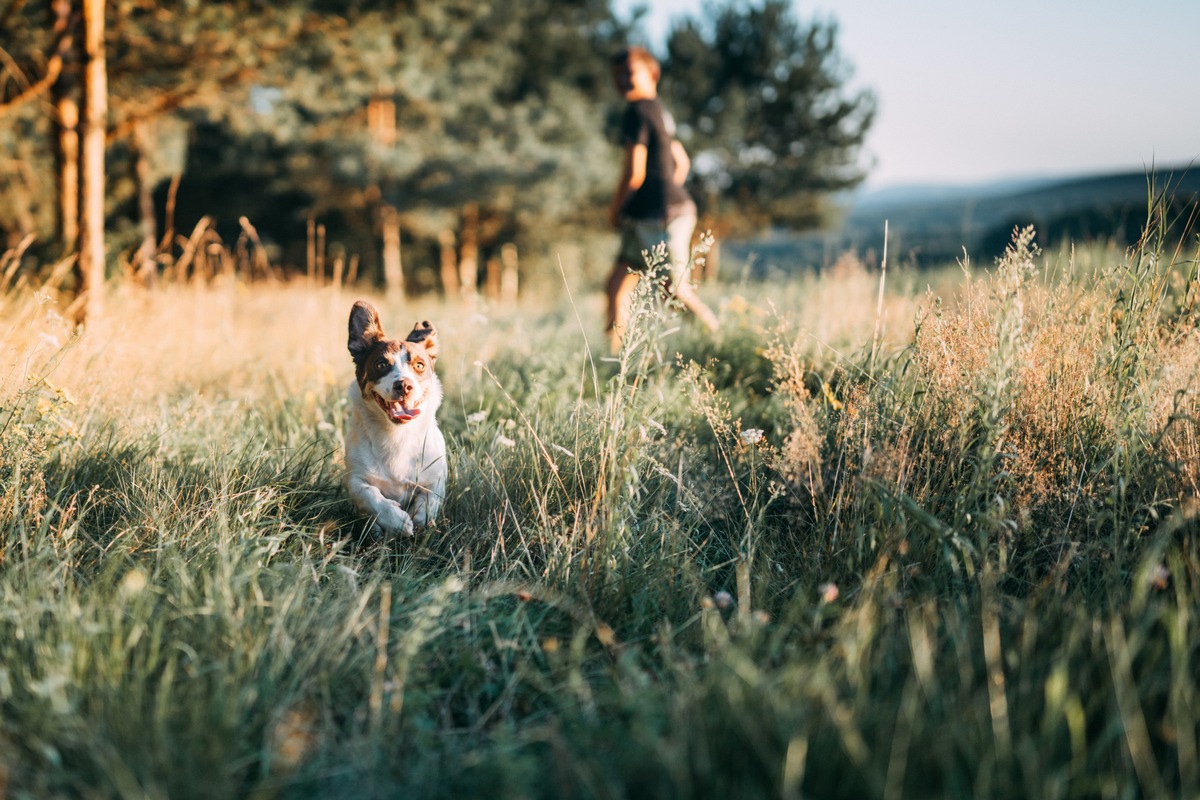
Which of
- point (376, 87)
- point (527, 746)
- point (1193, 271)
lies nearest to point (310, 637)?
point (527, 746)

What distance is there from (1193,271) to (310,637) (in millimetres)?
3466

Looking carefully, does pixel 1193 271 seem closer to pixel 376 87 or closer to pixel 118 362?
pixel 118 362

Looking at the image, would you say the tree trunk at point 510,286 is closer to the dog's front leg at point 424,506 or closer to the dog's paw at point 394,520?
the dog's front leg at point 424,506

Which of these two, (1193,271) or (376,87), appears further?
(376,87)

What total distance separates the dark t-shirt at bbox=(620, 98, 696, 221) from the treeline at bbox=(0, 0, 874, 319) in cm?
216

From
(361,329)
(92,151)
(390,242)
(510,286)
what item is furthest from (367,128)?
(361,329)

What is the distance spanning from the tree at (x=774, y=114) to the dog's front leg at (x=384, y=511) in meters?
25.8

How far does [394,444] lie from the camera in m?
3.03

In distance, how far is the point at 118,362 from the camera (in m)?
3.97

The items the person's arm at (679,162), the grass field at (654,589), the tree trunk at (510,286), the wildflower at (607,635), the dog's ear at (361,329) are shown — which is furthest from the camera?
the tree trunk at (510,286)

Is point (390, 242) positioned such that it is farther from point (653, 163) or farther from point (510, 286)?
point (653, 163)

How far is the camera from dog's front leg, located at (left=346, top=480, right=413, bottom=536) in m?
2.90

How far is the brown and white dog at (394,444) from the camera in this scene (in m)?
2.91

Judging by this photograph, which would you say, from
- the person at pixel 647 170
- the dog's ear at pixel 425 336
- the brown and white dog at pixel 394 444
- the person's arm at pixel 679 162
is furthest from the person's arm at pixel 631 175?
the brown and white dog at pixel 394 444
